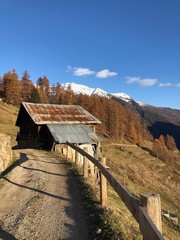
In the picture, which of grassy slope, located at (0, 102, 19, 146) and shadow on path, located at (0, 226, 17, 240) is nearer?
shadow on path, located at (0, 226, 17, 240)

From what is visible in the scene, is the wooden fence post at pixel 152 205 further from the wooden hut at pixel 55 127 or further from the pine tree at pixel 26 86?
the pine tree at pixel 26 86

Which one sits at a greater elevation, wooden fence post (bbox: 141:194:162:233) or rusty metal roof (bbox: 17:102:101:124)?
rusty metal roof (bbox: 17:102:101:124)

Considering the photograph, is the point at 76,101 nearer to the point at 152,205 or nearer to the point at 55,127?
the point at 55,127

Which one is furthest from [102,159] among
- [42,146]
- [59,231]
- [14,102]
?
[14,102]

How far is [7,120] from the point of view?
70.4 meters

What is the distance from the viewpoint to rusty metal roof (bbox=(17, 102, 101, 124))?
28.7 metres

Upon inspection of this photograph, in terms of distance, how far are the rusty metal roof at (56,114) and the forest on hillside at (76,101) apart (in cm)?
4612

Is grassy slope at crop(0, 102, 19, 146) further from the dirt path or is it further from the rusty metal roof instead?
the dirt path

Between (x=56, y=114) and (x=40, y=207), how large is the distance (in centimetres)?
2259

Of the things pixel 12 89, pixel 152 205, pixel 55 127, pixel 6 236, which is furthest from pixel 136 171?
pixel 152 205

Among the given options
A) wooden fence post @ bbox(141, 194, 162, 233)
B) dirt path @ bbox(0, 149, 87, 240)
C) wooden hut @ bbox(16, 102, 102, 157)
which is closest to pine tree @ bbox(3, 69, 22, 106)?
wooden hut @ bbox(16, 102, 102, 157)

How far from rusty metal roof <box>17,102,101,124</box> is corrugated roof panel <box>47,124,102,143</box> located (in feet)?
2.56

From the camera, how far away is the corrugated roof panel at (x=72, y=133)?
2608cm

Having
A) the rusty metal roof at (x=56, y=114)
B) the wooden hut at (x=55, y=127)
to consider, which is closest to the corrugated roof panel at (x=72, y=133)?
A: the wooden hut at (x=55, y=127)
